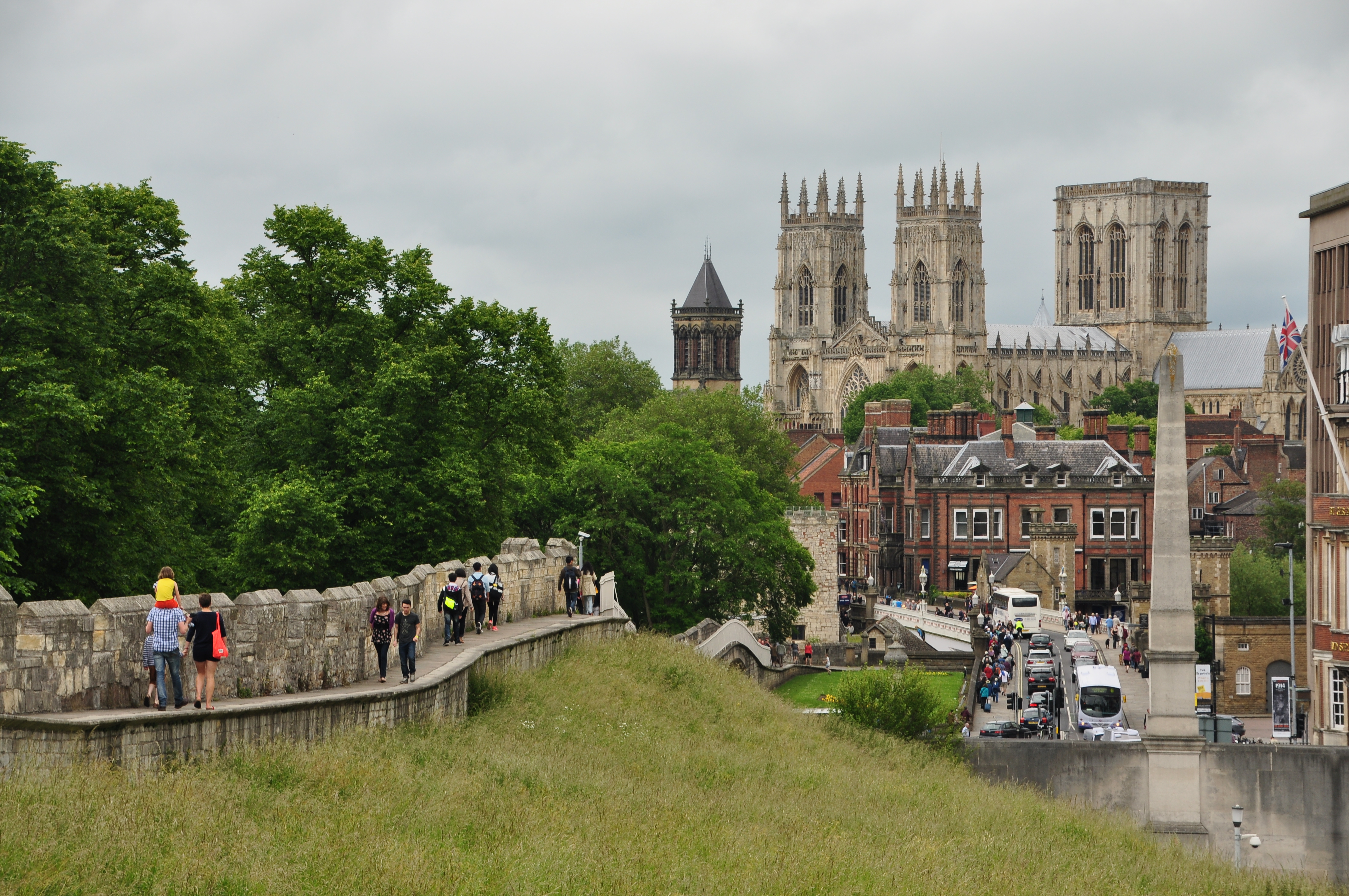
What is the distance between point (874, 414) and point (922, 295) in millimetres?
90379

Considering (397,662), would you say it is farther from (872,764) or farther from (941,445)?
(941,445)

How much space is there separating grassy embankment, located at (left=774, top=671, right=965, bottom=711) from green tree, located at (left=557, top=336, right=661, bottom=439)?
4649 centimetres

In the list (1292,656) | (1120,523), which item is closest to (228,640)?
(1292,656)

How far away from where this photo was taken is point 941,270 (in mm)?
187750

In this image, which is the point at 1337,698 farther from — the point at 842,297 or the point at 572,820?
the point at 842,297

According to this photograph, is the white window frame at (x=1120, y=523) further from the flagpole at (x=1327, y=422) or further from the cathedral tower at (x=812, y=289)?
the cathedral tower at (x=812, y=289)

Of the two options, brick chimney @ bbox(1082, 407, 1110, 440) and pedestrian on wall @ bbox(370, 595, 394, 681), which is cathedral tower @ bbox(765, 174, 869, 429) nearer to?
brick chimney @ bbox(1082, 407, 1110, 440)

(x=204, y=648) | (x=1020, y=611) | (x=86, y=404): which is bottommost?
(x=1020, y=611)

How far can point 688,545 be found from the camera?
5722 centimetres

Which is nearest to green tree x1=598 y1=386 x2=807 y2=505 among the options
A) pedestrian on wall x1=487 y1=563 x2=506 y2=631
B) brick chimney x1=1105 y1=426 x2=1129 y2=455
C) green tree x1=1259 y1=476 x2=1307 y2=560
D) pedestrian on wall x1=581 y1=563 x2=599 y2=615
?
brick chimney x1=1105 y1=426 x2=1129 y2=455

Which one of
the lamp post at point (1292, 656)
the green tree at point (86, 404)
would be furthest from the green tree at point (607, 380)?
the green tree at point (86, 404)

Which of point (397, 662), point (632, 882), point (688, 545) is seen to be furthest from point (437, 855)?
point (688, 545)

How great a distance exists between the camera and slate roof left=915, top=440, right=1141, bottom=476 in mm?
85500

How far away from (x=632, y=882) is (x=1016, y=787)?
17772 millimetres
